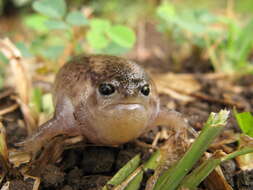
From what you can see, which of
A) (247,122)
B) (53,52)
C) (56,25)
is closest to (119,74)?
(247,122)

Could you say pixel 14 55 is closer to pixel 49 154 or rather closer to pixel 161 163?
pixel 49 154

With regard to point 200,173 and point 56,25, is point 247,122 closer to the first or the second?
point 200,173

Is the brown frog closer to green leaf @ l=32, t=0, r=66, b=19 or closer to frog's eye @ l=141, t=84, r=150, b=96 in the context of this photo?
frog's eye @ l=141, t=84, r=150, b=96

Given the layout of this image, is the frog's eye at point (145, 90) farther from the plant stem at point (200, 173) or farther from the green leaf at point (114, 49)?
the green leaf at point (114, 49)

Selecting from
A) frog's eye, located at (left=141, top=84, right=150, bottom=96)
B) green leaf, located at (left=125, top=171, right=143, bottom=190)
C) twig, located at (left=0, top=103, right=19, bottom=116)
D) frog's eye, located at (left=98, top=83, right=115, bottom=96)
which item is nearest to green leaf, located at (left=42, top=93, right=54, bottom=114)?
twig, located at (left=0, top=103, right=19, bottom=116)

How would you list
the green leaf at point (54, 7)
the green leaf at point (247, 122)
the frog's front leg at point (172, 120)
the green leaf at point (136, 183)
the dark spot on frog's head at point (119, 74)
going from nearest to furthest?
1. the green leaf at point (136, 183)
2. the dark spot on frog's head at point (119, 74)
3. the green leaf at point (247, 122)
4. the frog's front leg at point (172, 120)
5. the green leaf at point (54, 7)

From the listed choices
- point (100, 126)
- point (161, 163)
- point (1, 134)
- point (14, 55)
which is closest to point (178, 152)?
point (161, 163)

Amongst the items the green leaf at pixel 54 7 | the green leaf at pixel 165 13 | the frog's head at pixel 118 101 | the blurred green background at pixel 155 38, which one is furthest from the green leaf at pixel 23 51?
the green leaf at pixel 165 13
